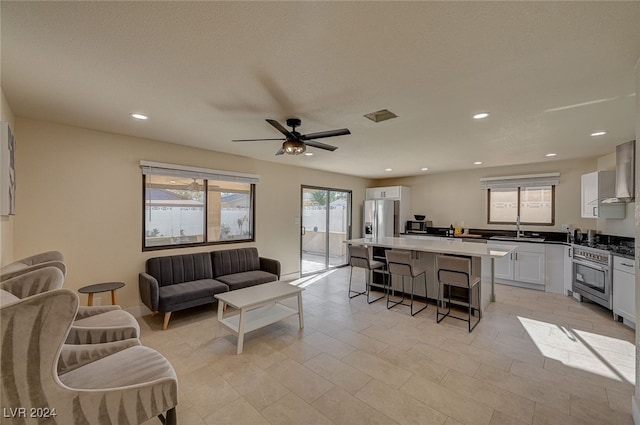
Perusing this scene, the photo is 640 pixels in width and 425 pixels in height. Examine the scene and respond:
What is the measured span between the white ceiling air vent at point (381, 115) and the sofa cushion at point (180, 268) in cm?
324

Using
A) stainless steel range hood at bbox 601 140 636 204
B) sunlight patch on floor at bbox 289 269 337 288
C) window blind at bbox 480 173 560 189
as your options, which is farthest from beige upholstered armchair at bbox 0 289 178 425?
window blind at bbox 480 173 560 189

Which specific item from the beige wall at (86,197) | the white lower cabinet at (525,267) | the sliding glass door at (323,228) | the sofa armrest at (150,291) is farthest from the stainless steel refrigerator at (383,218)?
the sofa armrest at (150,291)

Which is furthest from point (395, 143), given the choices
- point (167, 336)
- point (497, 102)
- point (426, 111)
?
point (167, 336)

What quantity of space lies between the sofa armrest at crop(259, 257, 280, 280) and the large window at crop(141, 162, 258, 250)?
1.97 feet

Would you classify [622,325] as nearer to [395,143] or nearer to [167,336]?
[395,143]

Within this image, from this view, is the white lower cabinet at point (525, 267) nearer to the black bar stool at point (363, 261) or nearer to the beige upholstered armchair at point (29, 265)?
the black bar stool at point (363, 261)

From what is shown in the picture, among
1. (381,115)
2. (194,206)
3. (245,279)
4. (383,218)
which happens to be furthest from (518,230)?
(194,206)

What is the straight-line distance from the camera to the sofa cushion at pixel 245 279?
12.9 feet

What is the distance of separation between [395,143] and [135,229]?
3.93 metres

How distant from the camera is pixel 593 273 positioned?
402 cm

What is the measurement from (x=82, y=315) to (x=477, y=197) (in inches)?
280

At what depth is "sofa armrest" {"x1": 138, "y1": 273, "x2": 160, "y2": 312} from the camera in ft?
10.8

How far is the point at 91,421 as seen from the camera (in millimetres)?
1275

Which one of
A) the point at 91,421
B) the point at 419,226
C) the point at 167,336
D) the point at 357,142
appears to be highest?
the point at 357,142
